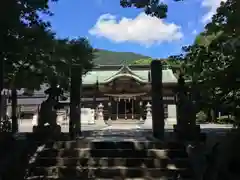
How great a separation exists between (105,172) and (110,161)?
0.51 meters

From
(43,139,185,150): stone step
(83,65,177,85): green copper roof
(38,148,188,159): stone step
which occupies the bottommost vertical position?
(38,148,188,159): stone step

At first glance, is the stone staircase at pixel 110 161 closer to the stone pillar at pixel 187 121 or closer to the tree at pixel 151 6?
the stone pillar at pixel 187 121

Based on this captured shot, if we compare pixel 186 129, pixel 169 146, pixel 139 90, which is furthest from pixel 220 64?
pixel 139 90

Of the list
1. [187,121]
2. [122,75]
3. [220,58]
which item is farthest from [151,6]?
[122,75]

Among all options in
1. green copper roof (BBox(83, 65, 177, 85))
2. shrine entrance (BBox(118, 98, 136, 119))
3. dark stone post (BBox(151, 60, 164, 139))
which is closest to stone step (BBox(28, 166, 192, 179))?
dark stone post (BBox(151, 60, 164, 139))

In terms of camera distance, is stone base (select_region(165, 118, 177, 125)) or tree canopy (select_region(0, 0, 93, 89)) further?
stone base (select_region(165, 118, 177, 125))

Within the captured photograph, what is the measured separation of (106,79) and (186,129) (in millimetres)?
29035

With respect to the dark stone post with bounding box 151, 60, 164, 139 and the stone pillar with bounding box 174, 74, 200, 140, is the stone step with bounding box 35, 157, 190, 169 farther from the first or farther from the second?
the dark stone post with bounding box 151, 60, 164, 139

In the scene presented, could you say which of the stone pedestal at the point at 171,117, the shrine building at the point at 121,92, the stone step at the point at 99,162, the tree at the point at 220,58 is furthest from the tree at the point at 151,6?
the shrine building at the point at 121,92

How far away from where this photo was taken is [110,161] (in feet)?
29.5

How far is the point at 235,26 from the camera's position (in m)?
7.33

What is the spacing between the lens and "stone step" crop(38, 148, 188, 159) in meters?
9.18

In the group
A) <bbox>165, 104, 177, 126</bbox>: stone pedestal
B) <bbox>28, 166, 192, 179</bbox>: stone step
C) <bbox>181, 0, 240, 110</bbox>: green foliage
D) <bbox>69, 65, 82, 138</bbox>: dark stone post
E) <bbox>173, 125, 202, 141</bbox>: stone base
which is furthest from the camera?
<bbox>165, 104, 177, 126</bbox>: stone pedestal

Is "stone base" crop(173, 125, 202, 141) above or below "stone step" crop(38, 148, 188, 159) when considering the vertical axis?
above
